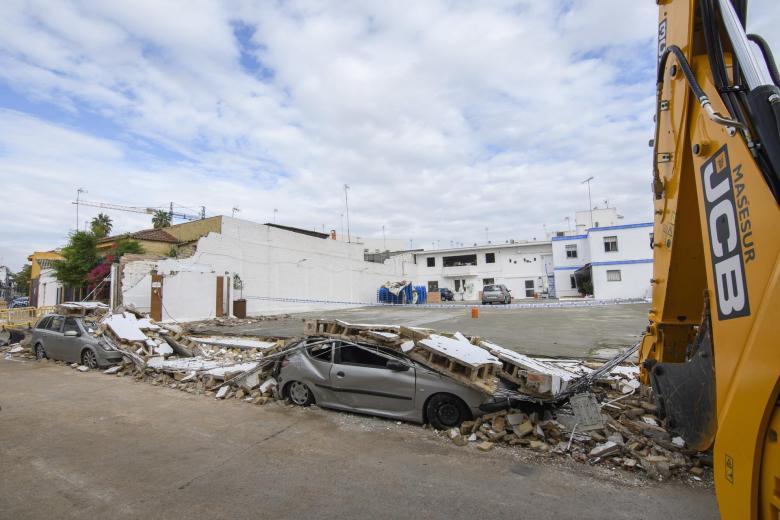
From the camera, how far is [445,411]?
5.70 metres

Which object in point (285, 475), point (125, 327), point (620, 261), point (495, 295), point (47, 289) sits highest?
point (620, 261)

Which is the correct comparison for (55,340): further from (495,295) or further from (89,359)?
(495,295)

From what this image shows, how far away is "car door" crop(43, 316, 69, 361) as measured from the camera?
37.0 feet

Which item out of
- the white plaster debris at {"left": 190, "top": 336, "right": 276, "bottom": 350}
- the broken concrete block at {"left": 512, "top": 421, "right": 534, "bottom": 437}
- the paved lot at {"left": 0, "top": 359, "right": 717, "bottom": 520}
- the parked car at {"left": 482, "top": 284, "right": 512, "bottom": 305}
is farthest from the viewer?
the parked car at {"left": 482, "top": 284, "right": 512, "bottom": 305}

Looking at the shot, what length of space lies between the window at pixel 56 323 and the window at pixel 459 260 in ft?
146

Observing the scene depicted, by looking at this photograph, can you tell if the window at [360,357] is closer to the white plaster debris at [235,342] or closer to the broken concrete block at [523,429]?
the broken concrete block at [523,429]

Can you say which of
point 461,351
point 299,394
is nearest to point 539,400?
point 461,351

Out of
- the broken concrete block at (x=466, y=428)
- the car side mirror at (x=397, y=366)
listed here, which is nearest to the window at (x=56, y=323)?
the car side mirror at (x=397, y=366)

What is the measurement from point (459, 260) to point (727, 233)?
50850mm

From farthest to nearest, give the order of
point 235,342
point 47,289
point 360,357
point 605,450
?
point 47,289
point 235,342
point 360,357
point 605,450

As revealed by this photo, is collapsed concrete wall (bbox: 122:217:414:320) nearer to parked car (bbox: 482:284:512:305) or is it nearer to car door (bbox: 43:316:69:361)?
car door (bbox: 43:316:69:361)

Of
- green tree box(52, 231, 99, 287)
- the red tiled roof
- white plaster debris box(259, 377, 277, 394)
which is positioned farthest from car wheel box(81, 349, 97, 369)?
the red tiled roof

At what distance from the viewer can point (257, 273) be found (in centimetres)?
2620

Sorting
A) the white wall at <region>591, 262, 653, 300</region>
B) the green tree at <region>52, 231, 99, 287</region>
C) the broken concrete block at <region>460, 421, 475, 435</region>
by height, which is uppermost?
the green tree at <region>52, 231, 99, 287</region>
